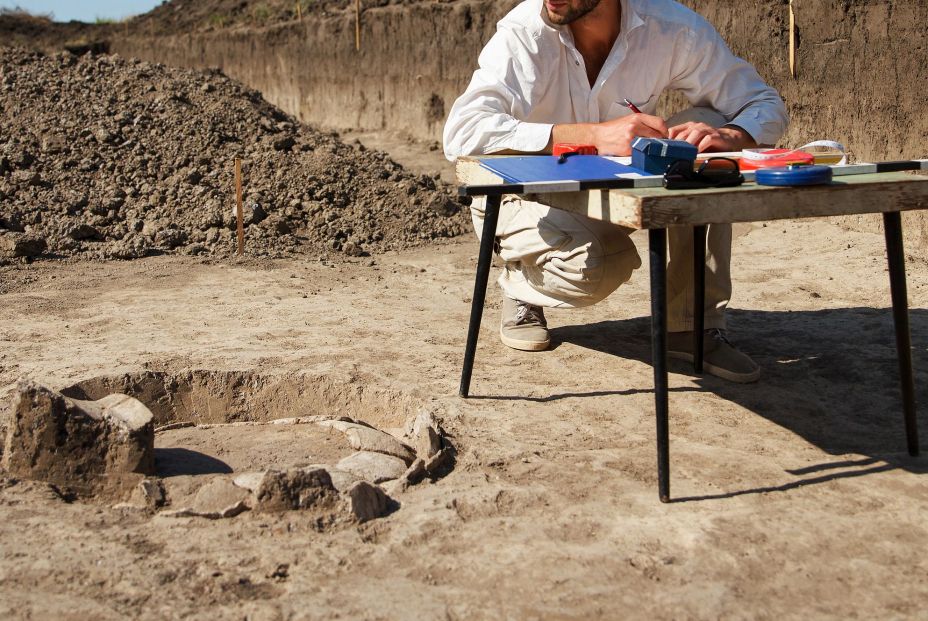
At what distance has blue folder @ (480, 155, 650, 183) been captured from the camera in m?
2.73

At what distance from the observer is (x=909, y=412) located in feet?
9.47

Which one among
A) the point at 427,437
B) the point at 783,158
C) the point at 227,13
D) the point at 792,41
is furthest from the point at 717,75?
the point at 227,13

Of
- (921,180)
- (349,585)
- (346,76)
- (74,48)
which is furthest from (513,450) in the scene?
(74,48)

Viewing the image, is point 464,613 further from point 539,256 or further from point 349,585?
point 539,256

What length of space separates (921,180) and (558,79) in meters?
1.53

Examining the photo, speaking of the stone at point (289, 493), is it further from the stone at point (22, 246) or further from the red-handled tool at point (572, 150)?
the stone at point (22, 246)

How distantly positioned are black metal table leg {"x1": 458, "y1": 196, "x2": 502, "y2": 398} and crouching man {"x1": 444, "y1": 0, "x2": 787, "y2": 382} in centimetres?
28

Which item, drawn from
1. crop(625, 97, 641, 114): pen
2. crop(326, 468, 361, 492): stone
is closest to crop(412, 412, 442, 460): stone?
crop(326, 468, 361, 492): stone

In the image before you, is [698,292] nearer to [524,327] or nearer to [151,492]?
[524,327]

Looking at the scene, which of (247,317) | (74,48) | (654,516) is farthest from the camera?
(74,48)

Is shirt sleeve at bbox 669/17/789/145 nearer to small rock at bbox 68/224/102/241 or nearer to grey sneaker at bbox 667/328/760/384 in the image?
grey sneaker at bbox 667/328/760/384

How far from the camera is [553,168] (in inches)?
116

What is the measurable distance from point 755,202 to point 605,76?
1.43 meters

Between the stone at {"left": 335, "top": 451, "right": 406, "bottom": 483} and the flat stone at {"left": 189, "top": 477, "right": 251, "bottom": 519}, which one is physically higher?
the flat stone at {"left": 189, "top": 477, "right": 251, "bottom": 519}
